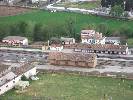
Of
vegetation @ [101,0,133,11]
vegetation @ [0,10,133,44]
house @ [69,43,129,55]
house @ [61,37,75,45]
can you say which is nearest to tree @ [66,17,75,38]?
vegetation @ [0,10,133,44]

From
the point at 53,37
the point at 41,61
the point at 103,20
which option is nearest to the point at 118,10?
the point at 103,20

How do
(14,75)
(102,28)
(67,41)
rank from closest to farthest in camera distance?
(14,75), (67,41), (102,28)

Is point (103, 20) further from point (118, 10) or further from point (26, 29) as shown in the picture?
point (26, 29)

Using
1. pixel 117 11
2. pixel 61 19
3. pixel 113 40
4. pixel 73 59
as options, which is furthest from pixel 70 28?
pixel 73 59

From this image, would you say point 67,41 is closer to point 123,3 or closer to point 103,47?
point 103,47

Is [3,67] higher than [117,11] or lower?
lower

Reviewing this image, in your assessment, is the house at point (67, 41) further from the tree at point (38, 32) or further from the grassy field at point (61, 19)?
the grassy field at point (61, 19)

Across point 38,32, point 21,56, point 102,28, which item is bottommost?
point 21,56

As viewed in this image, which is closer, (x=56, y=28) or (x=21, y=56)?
(x=21, y=56)
